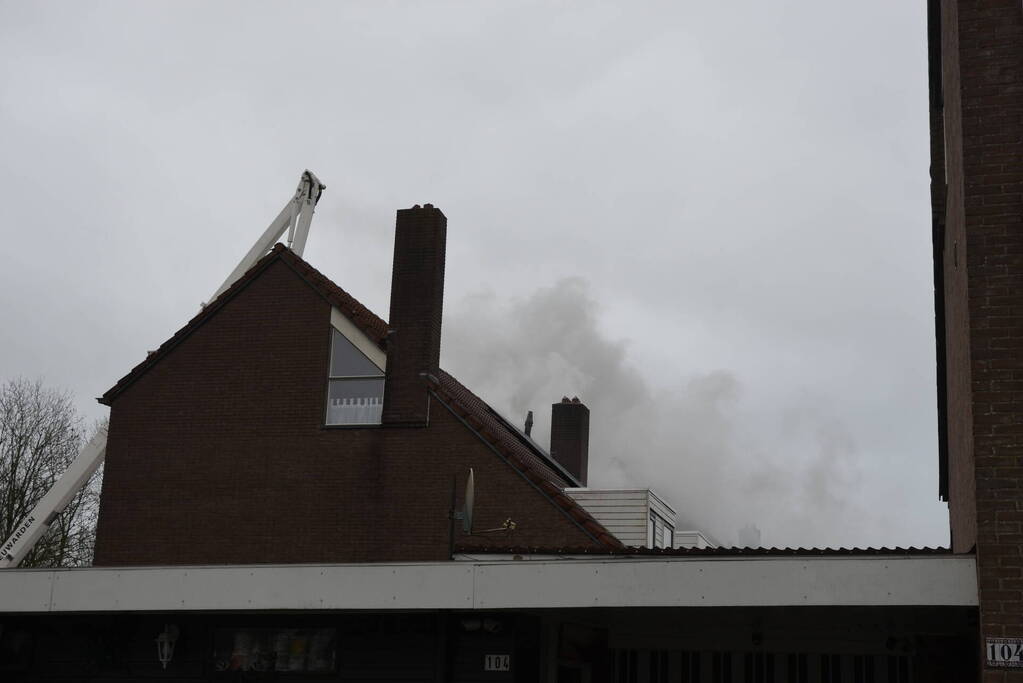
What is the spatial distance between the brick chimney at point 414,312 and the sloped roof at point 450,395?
15.0 inches

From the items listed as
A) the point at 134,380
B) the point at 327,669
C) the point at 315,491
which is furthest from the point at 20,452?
the point at 327,669

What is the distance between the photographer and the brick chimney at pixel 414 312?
20.5 metres

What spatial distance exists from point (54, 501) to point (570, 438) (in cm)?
1235

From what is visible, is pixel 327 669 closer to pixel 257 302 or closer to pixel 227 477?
pixel 227 477

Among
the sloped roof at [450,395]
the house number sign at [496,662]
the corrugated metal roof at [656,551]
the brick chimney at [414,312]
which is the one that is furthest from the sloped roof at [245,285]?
the house number sign at [496,662]

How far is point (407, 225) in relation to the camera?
2162 cm

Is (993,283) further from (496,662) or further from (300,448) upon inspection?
(300,448)

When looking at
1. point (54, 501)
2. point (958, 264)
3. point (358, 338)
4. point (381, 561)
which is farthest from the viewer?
point (54, 501)

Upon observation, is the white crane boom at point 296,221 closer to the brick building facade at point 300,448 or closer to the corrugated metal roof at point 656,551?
the brick building facade at point 300,448

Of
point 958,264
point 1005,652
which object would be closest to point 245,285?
point 958,264

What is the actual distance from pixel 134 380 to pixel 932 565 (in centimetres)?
1611

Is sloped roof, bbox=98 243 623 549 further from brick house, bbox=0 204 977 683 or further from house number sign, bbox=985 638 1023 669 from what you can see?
house number sign, bbox=985 638 1023 669

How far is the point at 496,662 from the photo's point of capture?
1253 centimetres

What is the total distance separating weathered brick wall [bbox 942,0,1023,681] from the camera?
9.73 meters
